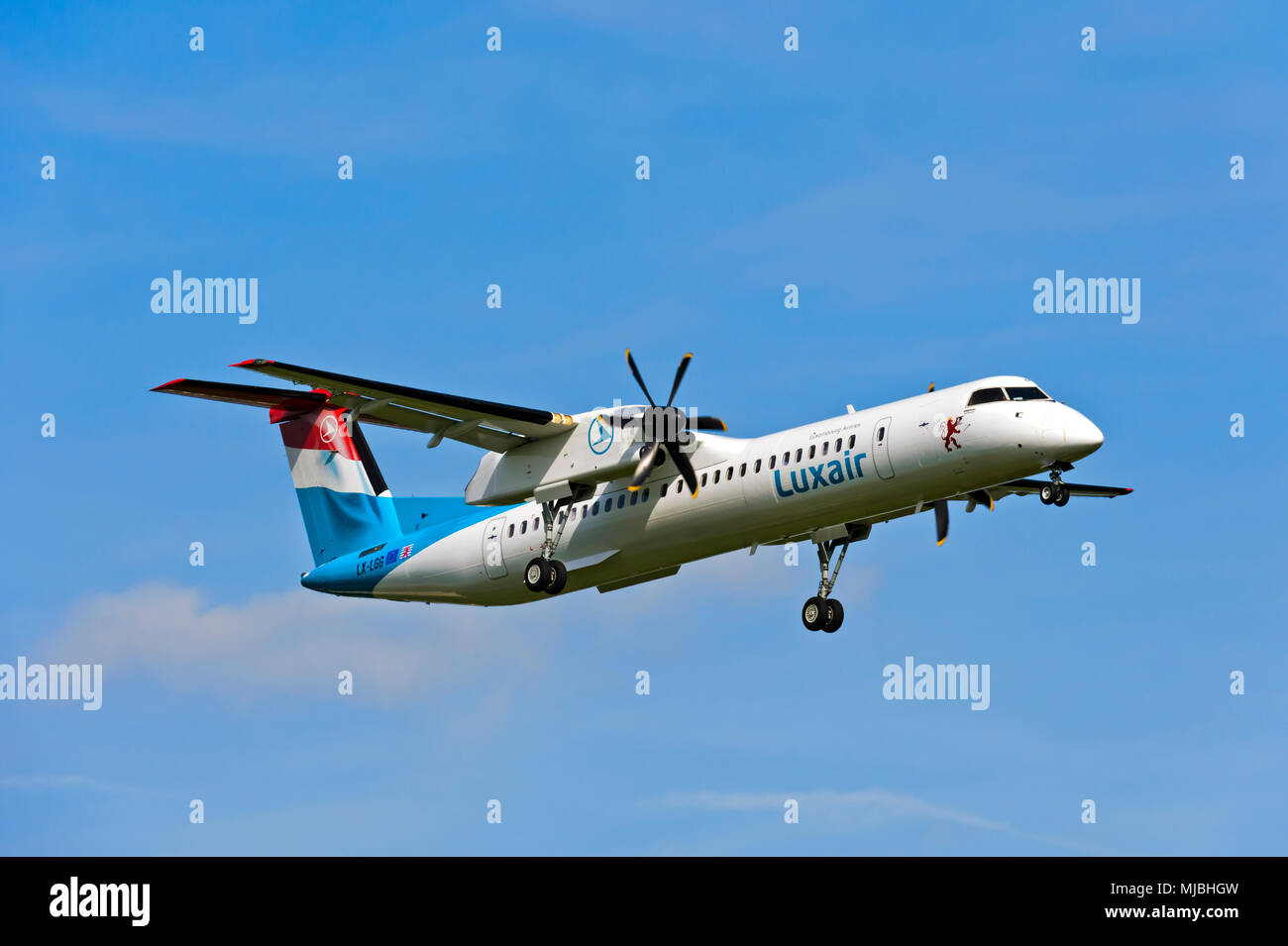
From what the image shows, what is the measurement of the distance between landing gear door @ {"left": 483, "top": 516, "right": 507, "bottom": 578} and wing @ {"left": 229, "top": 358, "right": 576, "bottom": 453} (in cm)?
176

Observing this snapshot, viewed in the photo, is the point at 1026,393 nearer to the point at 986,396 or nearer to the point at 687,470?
the point at 986,396

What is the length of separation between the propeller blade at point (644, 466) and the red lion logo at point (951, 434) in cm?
579

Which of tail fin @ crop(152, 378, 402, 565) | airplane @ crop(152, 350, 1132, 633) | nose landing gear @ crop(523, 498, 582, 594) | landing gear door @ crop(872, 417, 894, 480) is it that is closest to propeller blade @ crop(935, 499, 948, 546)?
airplane @ crop(152, 350, 1132, 633)

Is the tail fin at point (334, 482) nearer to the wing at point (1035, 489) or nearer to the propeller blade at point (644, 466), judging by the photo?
the propeller blade at point (644, 466)

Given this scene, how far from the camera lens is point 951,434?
28.9 meters

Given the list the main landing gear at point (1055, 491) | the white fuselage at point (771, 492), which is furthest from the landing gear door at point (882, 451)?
the main landing gear at point (1055, 491)

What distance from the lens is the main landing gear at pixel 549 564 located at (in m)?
32.9

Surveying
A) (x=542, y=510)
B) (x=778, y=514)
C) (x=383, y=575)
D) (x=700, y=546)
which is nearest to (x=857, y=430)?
(x=778, y=514)

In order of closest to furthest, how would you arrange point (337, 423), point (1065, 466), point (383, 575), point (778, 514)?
point (1065, 466) → point (778, 514) → point (383, 575) → point (337, 423)

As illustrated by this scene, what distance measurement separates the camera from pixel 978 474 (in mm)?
28922

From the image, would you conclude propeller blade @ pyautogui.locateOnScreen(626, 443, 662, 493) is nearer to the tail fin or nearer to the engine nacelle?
the engine nacelle

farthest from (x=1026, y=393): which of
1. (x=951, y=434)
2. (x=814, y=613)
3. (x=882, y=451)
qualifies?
(x=814, y=613)
